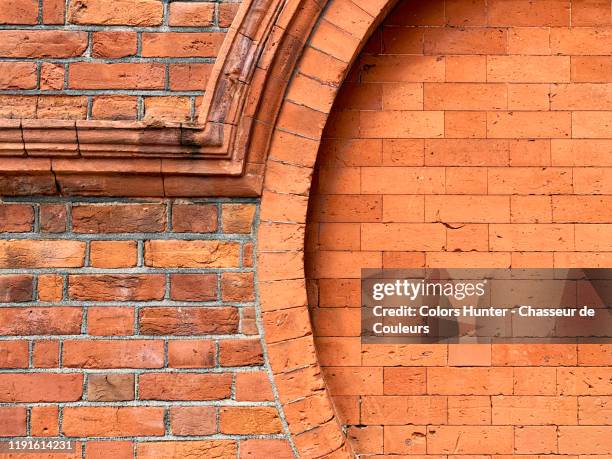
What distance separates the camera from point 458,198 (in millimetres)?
2840

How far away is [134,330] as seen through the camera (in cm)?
255

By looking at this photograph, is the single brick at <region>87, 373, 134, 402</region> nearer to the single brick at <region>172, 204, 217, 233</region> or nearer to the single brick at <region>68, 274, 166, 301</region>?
the single brick at <region>68, 274, 166, 301</region>

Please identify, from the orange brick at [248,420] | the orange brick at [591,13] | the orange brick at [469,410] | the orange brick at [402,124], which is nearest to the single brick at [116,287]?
the orange brick at [248,420]

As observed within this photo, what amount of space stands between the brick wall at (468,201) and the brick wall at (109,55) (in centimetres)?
64

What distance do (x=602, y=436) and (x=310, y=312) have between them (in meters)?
1.31

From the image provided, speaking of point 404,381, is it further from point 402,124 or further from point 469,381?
point 402,124

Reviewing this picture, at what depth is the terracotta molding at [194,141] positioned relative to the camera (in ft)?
8.13

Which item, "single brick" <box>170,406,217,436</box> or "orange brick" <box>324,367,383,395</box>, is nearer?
"single brick" <box>170,406,217,436</box>

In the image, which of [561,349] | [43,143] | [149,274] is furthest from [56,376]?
[561,349]

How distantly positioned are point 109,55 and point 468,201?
156 centimetres

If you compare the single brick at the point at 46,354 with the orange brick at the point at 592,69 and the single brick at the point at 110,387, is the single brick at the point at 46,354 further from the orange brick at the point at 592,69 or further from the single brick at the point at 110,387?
the orange brick at the point at 592,69

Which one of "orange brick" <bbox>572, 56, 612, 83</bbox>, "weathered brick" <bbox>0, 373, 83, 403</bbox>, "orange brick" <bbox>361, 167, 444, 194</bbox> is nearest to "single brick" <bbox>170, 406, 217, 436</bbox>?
"weathered brick" <bbox>0, 373, 83, 403</bbox>

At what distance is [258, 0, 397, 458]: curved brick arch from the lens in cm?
254

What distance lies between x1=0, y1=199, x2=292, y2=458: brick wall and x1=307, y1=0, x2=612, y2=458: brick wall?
0.41 metres
